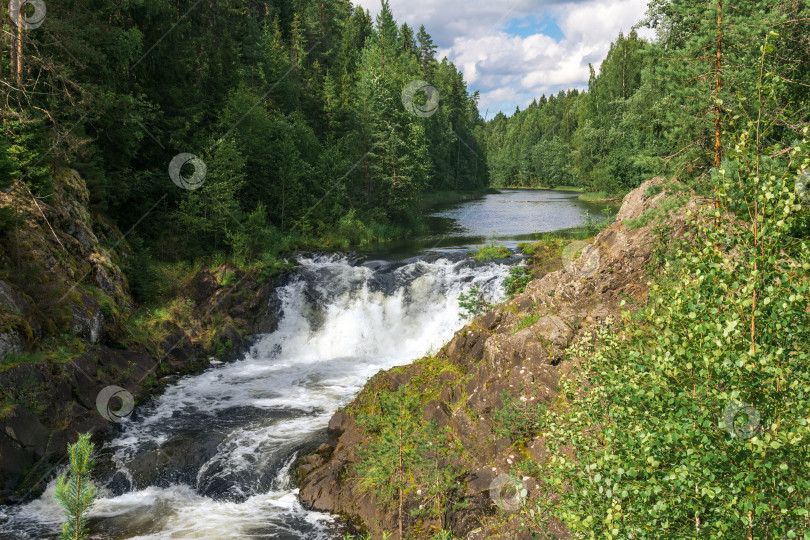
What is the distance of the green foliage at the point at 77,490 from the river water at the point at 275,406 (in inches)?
263

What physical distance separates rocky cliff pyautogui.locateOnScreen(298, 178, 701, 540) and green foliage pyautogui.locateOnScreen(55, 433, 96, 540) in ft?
19.9

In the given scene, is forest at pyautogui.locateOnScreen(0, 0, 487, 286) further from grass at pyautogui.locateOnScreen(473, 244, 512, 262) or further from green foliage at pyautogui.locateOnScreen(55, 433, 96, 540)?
green foliage at pyautogui.locateOnScreen(55, 433, 96, 540)

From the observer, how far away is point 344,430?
12.5m

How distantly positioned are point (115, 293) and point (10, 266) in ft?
13.1

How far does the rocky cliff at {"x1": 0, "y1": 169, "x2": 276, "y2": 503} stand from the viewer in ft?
37.3

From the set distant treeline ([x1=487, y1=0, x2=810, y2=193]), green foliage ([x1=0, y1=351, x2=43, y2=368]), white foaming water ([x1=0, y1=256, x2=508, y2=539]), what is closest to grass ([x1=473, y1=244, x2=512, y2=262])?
white foaming water ([x1=0, y1=256, x2=508, y2=539])

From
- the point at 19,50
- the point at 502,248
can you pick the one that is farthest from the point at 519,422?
the point at 19,50

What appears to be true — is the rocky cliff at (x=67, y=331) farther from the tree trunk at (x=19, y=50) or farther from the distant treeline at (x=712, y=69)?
the distant treeline at (x=712, y=69)

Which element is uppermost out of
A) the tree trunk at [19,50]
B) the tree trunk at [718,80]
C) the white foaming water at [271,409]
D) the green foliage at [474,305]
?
the tree trunk at [19,50]

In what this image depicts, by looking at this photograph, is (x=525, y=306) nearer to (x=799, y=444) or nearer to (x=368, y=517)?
(x=368, y=517)

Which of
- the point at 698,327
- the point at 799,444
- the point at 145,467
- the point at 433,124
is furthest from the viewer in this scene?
the point at 433,124

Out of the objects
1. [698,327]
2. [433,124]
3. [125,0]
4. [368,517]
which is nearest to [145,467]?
[368,517]

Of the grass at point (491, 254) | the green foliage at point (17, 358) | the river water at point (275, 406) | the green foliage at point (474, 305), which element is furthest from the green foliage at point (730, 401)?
the grass at point (491, 254)

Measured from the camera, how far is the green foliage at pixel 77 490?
3529 mm
